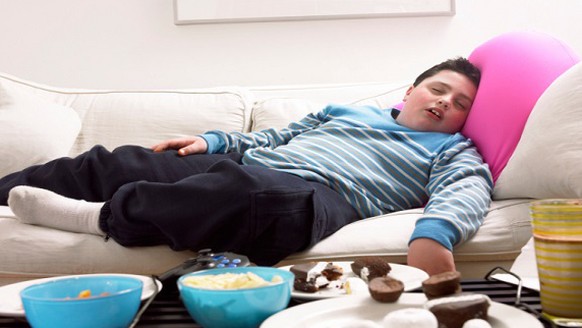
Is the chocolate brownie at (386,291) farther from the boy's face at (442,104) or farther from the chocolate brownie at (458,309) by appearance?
the boy's face at (442,104)

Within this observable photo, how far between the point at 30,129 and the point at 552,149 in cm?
143

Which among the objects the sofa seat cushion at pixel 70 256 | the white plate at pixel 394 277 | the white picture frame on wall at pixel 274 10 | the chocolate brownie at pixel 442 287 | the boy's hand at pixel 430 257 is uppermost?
the white picture frame on wall at pixel 274 10

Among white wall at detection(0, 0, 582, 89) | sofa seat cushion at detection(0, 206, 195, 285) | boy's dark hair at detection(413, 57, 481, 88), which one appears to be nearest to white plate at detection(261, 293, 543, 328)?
sofa seat cushion at detection(0, 206, 195, 285)

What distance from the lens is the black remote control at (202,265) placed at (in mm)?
883

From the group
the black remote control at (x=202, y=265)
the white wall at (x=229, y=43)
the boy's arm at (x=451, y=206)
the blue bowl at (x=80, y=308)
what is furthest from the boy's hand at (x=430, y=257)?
the white wall at (x=229, y=43)

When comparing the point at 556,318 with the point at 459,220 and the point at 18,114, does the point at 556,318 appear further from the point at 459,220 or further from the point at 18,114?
the point at 18,114

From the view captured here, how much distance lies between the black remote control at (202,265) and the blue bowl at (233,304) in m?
0.16

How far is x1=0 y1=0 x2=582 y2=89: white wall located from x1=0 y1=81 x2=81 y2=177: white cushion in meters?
0.61

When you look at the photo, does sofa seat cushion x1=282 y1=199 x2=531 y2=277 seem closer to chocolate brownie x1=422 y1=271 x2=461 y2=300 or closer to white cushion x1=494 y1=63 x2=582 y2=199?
white cushion x1=494 y1=63 x2=582 y2=199

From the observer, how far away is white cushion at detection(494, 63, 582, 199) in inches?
49.7

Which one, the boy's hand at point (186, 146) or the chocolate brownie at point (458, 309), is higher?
the chocolate brownie at point (458, 309)

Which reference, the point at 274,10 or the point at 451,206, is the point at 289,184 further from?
the point at 274,10

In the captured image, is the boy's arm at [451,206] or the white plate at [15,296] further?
the boy's arm at [451,206]

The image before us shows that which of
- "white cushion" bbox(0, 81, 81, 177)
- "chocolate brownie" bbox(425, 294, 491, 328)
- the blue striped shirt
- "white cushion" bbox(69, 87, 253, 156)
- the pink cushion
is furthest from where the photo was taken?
"white cushion" bbox(69, 87, 253, 156)
